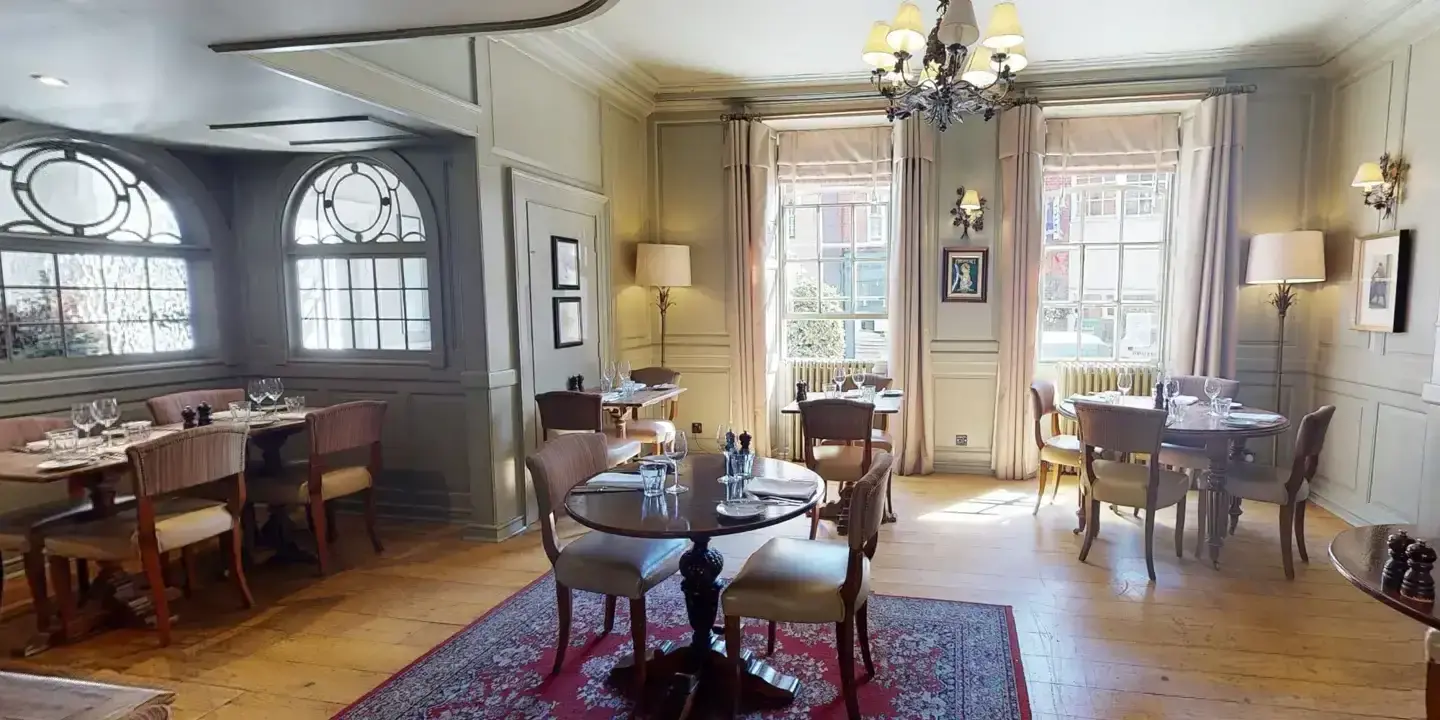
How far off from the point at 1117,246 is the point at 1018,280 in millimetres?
991

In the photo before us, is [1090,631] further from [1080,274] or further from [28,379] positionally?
[28,379]

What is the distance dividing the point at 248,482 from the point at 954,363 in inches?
202

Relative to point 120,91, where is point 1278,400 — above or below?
below

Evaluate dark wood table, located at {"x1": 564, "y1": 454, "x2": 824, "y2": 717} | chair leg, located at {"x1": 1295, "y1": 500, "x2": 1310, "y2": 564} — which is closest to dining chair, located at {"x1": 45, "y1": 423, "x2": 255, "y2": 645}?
dark wood table, located at {"x1": 564, "y1": 454, "x2": 824, "y2": 717}

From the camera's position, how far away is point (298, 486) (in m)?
3.99

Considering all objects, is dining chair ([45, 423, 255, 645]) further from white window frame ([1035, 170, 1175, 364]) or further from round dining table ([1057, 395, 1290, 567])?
white window frame ([1035, 170, 1175, 364])

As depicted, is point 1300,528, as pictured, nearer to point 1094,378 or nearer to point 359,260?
point 1094,378

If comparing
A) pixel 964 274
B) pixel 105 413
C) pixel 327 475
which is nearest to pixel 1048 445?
pixel 964 274

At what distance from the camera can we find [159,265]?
474 centimetres

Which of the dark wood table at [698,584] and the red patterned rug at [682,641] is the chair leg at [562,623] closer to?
the red patterned rug at [682,641]

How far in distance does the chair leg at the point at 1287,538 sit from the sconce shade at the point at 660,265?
434 centimetres

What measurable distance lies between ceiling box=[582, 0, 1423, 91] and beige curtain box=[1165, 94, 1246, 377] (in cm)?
49

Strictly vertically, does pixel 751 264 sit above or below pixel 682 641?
above

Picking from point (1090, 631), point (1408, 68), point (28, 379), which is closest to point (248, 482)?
point (28, 379)
